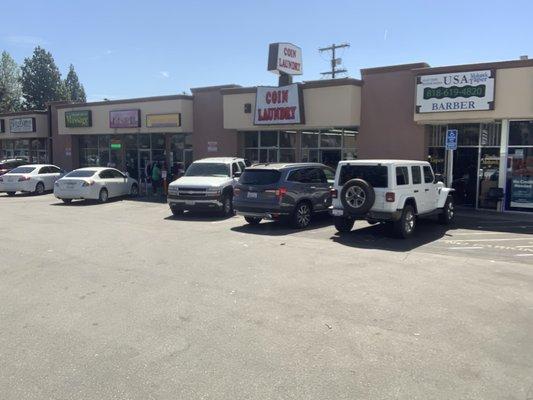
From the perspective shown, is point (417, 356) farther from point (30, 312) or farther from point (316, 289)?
point (30, 312)

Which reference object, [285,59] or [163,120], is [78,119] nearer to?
[163,120]

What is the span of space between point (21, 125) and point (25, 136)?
0.80 meters

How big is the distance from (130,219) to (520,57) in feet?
44.9

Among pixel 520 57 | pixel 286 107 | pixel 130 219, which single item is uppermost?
pixel 520 57

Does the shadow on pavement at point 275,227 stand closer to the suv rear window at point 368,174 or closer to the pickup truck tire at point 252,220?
the pickup truck tire at point 252,220

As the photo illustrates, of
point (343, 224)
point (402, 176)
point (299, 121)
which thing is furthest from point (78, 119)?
point (402, 176)

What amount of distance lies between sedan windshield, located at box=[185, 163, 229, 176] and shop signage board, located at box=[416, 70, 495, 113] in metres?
7.17

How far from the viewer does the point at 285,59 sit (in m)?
22.8

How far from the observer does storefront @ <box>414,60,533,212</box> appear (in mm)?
16000

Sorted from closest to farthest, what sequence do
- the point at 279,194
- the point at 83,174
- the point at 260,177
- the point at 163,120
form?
1. the point at 279,194
2. the point at 260,177
3. the point at 83,174
4. the point at 163,120

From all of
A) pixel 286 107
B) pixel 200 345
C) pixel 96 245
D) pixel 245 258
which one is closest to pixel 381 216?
pixel 245 258

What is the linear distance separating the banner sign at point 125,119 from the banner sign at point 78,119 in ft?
6.51

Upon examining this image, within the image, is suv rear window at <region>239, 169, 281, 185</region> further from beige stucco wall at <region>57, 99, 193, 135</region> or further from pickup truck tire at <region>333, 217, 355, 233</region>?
beige stucco wall at <region>57, 99, 193, 135</region>

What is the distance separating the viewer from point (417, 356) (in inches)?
190
